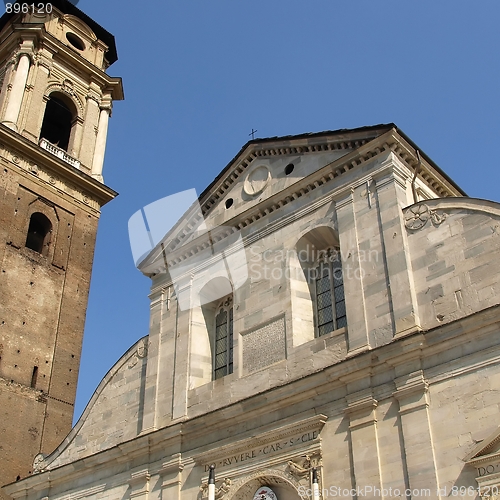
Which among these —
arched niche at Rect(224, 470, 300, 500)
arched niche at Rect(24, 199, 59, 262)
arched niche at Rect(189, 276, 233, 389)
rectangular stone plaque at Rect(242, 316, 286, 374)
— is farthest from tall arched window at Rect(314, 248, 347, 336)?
arched niche at Rect(24, 199, 59, 262)

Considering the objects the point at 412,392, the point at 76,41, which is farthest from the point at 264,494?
the point at 76,41

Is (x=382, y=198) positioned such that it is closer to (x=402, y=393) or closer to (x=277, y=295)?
(x=277, y=295)

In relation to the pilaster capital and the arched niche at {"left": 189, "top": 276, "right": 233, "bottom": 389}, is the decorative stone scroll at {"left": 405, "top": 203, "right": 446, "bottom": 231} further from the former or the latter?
the arched niche at {"left": 189, "top": 276, "right": 233, "bottom": 389}

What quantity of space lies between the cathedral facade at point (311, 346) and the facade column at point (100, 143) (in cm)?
1279

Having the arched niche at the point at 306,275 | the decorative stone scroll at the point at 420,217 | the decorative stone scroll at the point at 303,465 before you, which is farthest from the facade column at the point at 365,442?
the decorative stone scroll at the point at 420,217

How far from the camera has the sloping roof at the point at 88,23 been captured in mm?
34844

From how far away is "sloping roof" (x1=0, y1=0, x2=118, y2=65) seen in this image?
114ft

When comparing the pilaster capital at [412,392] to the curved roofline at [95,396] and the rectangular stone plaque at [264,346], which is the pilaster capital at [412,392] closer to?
the rectangular stone plaque at [264,346]

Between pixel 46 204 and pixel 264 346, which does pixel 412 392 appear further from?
pixel 46 204

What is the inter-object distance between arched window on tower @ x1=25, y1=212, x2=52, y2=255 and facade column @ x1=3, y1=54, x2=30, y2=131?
401cm

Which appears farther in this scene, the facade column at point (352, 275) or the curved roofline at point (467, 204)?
the facade column at point (352, 275)

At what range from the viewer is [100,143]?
108 ft

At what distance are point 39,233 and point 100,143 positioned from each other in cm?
627

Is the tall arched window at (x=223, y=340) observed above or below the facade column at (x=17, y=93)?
below
